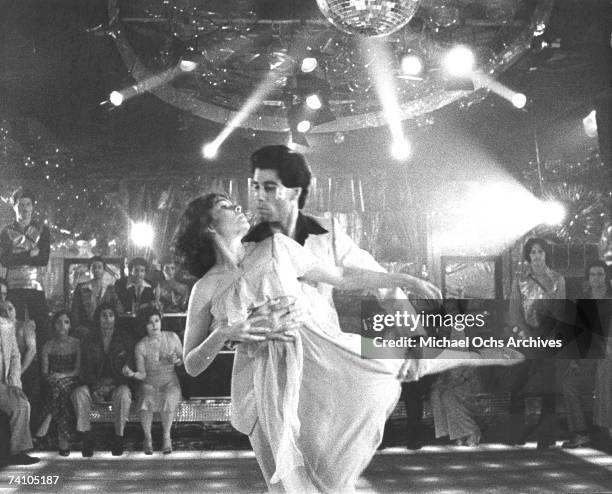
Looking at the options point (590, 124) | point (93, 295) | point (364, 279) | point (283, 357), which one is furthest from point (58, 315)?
point (590, 124)

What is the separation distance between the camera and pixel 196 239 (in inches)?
112

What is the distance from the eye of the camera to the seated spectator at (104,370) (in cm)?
304

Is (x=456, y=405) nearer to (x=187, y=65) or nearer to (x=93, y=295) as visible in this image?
(x=93, y=295)

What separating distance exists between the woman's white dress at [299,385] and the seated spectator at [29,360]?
0.92m

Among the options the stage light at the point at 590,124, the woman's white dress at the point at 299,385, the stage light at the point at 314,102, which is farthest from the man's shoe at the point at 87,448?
the stage light at the point at 590,124

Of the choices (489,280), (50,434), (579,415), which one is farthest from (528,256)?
(50,434)

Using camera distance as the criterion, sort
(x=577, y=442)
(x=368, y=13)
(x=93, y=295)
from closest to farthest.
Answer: (x=368, y=13) → (x=93, y=295) → (x=577, y=442)

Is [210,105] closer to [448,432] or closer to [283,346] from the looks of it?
[283,346]

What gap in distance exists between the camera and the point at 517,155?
3.12m

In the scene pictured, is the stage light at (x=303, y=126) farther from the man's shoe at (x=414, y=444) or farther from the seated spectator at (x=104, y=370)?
the man's shoe at (x=414, y=444)

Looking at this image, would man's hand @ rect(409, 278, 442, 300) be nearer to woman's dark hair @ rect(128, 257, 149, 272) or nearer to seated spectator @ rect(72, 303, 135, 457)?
woman's dark hair @ rect(128, 257, 149, 272)

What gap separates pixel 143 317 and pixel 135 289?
0.41ft

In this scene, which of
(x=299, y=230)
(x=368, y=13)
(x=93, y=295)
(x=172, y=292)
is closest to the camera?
(x=368, y=13)

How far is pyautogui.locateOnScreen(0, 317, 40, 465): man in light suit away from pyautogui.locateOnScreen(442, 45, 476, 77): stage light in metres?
2.26
